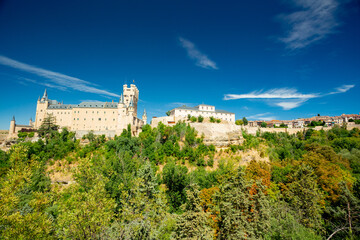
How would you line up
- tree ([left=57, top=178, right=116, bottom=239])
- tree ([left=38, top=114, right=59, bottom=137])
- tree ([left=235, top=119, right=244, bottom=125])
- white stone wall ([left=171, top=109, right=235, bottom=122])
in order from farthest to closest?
tree ([left=235, top=119, right=244, bottom=125])
white stone wall ([left=171, top=109, right=235, bottom=122])
tree ([left=38, top=114, right=59, bottom=137])
tree ([left=57, top=178, right=116, bottom=239])

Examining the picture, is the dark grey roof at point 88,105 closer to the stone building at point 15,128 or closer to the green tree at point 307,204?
the stone building at point 15,128

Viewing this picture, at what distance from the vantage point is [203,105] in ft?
234

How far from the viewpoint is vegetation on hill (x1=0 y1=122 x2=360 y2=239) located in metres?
10.6

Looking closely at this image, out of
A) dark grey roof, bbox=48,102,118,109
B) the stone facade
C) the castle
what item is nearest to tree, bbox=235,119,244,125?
the stone facade

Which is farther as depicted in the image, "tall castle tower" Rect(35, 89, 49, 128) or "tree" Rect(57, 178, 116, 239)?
"tall castle tower" Rect(35, 89, 49, 128)

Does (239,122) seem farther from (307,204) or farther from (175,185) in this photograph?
(307,204)

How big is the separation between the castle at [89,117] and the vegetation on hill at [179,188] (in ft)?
16.7

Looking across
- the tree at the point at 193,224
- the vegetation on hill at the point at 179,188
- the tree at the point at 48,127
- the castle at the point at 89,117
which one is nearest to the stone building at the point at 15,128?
the castle at the point at 89,117

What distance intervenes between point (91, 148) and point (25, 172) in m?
43.3

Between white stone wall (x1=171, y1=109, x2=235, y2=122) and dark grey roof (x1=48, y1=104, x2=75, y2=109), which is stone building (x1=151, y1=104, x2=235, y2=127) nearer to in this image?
white stone wall (x1=171, y1=109, x2=235, y2=122)

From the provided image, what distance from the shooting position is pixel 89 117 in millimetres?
61844

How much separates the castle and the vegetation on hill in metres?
5.10

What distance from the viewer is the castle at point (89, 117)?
5806 cm

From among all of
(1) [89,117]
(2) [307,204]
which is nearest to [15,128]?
(1) [89,117]
